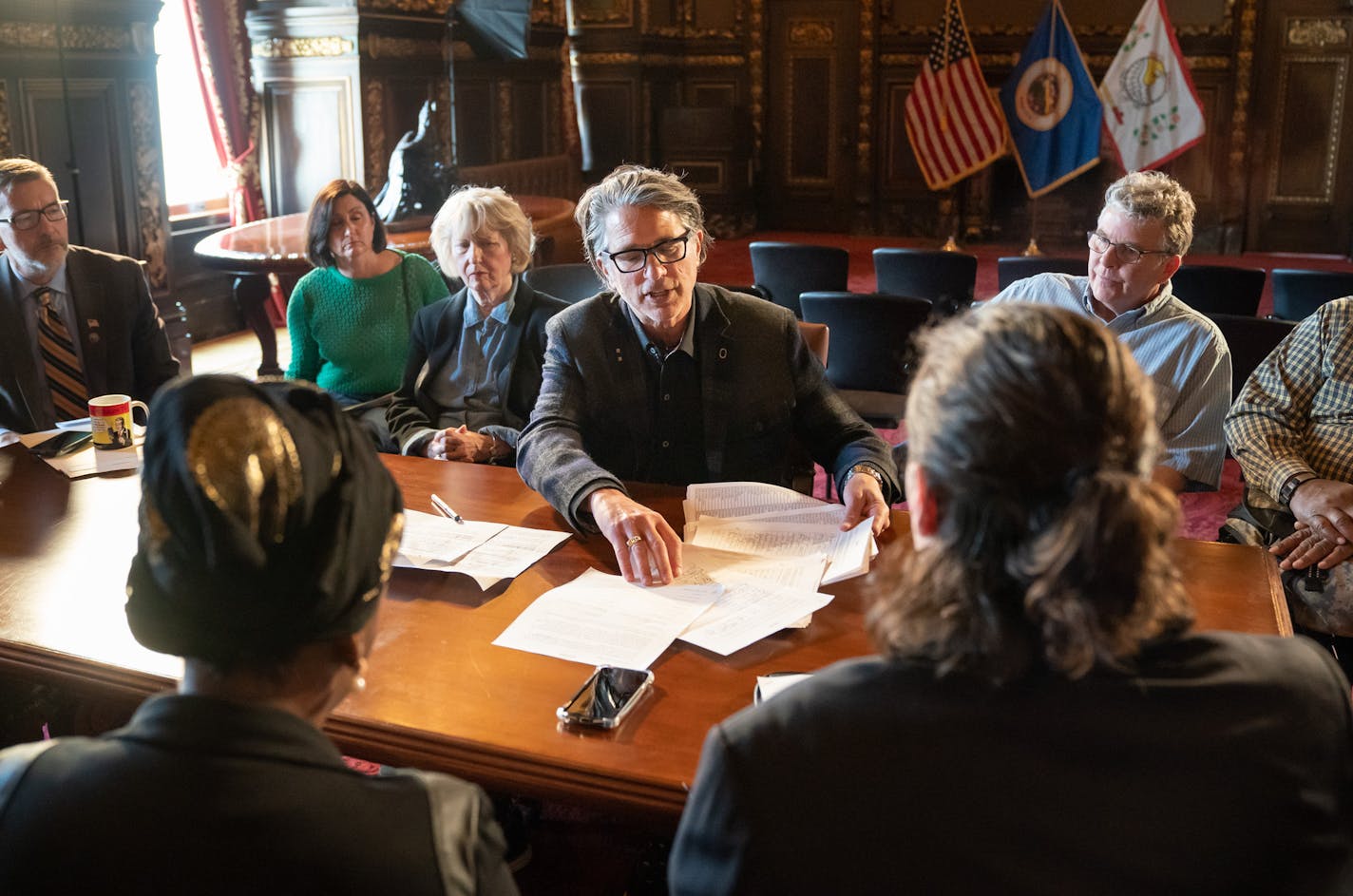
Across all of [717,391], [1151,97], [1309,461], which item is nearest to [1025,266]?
[1309,461]

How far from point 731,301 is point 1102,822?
1.72 m

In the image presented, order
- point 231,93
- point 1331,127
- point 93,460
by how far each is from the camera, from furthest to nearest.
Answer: point 1331,127, point 231,93, point 93,460

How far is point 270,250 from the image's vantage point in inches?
194

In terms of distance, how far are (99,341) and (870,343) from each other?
232 centimetres

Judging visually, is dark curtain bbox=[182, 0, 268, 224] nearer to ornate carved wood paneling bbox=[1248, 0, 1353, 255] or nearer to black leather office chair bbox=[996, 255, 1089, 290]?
black leather office chair bbox=[996, 255, 1089, 290]

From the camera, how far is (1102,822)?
2.83 ft

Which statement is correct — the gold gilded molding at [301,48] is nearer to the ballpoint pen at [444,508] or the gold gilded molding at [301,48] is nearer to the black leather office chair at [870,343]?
the black leather office chair at [870,343]

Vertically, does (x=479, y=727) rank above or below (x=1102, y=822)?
below

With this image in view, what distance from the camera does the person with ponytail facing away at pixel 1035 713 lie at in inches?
33.4

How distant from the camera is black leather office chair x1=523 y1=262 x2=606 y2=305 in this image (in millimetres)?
3777

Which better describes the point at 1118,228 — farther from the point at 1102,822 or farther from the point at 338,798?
the point at 338,798

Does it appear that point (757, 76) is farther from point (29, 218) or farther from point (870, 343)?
point (29, 218)

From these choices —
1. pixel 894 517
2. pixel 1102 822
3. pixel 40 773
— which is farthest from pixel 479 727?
pixel 894 517

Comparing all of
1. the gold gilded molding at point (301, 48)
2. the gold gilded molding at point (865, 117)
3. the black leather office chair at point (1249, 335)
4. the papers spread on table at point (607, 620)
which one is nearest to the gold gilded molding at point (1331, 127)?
the gold gilded molding at point (865, 117)
